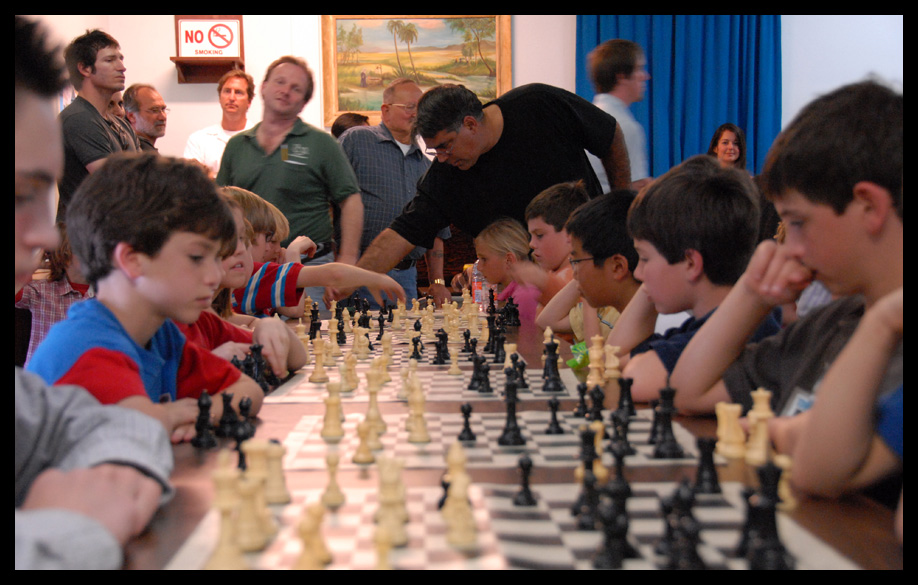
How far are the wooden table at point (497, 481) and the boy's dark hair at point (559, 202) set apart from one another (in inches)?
72.6

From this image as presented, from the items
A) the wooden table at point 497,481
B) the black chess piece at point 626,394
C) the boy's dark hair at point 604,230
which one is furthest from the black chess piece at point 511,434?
the boy's dark hair at point 604,230

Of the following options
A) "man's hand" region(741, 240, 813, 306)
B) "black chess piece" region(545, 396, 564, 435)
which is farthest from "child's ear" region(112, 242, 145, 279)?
"man's hand" region(741, 240, 813, 306)

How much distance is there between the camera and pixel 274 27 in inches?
267

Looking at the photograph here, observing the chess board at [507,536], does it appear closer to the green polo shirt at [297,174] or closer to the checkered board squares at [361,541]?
the checkered board squares at [361,541]

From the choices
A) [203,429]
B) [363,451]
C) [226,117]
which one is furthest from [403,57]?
[363,451]

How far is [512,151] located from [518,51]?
3.71 metres

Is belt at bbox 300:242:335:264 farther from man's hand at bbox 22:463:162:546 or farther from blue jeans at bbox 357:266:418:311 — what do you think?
man's hand at bbox 22:463:162:546

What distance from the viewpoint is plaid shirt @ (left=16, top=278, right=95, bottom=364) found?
2.71 metres

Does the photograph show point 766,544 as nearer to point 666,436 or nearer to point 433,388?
point 666,436

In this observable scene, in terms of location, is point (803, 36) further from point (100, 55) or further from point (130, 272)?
point (130, 272)

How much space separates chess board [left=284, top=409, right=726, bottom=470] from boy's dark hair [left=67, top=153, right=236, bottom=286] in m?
0.44
